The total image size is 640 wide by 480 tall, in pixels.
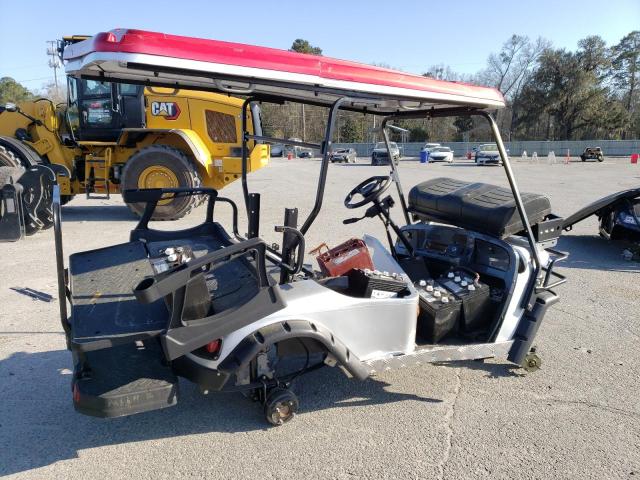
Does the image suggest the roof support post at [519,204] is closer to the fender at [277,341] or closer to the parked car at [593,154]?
the fender at [277,341]

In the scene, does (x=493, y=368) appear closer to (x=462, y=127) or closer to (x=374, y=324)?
(x=374, y=324)

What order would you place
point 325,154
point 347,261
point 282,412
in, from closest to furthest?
point 325,154, point 282,412, point 347,261

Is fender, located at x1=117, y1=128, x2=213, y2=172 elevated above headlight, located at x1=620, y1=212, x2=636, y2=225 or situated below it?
above

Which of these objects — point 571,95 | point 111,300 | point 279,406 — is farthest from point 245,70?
point 571,95

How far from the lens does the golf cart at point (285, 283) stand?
2316 millimetres

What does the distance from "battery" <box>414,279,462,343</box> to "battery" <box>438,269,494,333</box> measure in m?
0.06

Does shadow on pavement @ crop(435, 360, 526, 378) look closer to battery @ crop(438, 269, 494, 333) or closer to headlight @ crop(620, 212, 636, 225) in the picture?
battery @ crop(438, 269, 494, 333)

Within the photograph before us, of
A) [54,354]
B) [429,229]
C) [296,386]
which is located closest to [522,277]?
[429,229]

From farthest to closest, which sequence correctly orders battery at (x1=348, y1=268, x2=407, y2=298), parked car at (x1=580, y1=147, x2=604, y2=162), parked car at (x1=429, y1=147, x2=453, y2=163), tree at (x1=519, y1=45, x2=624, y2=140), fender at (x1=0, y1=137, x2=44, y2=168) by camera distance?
tree at (x1=519, y1=45, x2=624, y2=140) → parked car at (x1=429, y1=147, x2=453, y2=163) → parked car at (x1=580, y1=147, x2=604, y2=162) → fender at (x1=0, y1=137, x2=44, y2=168) → battery at (x1=348, y1=268, x2=407, y2=298)

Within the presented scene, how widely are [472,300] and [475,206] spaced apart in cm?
74

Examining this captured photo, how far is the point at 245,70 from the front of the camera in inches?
88.4

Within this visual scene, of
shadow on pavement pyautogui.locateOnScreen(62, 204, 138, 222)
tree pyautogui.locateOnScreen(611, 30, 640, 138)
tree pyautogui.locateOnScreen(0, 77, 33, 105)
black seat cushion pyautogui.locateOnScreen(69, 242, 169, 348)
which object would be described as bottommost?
shadow on pavement pyautogui.locateOnScreen(62, 204, 138, 222)

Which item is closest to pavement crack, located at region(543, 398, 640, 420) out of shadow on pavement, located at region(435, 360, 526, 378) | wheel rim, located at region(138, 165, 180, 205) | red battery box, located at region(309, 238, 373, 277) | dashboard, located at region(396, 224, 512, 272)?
shadow on pavement, located at region(435, 360, 526, 378)

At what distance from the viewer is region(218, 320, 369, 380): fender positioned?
8.14ft
